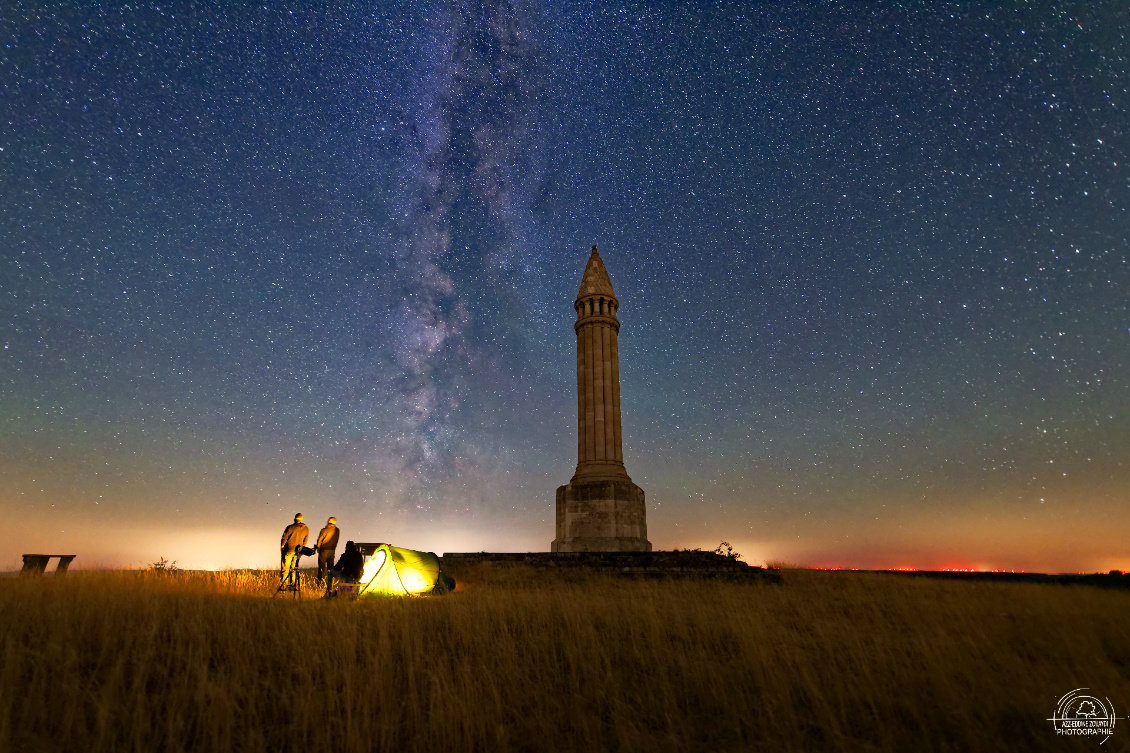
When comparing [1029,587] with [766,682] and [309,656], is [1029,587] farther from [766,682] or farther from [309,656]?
[309,656]

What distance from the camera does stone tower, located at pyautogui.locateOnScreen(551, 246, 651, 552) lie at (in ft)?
67.6

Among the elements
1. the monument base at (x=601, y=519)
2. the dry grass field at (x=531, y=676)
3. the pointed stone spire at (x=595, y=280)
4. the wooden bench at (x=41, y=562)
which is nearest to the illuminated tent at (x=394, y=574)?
the dry grass field at (x=531, y=676)

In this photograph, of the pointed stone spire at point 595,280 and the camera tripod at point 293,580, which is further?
the pointed stone spire at point 595,280

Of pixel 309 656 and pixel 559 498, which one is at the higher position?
pixel 559 498

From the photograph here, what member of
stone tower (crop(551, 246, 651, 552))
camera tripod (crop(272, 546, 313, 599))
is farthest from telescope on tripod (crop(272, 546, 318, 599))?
stone tower (crop(551, 246, 651, 552))

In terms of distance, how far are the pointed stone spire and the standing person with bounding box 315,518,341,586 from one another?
14466 mm

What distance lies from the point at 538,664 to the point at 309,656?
101 inches

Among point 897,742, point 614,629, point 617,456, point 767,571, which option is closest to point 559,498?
point 617,456

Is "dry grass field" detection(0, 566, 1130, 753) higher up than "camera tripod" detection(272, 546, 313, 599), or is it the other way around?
"camera tripod" detection(272, 546, 313, 599)

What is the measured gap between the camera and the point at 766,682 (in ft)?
18.0

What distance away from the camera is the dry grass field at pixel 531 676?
4.44 metres

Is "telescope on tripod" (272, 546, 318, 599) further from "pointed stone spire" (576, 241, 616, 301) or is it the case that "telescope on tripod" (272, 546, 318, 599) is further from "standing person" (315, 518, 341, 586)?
"pointed stone spire" (576, 241, 616, 301)

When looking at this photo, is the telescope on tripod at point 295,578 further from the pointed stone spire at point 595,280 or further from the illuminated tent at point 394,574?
the pointed stone spire at point 595,280

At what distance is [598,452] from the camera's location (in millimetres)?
22172
